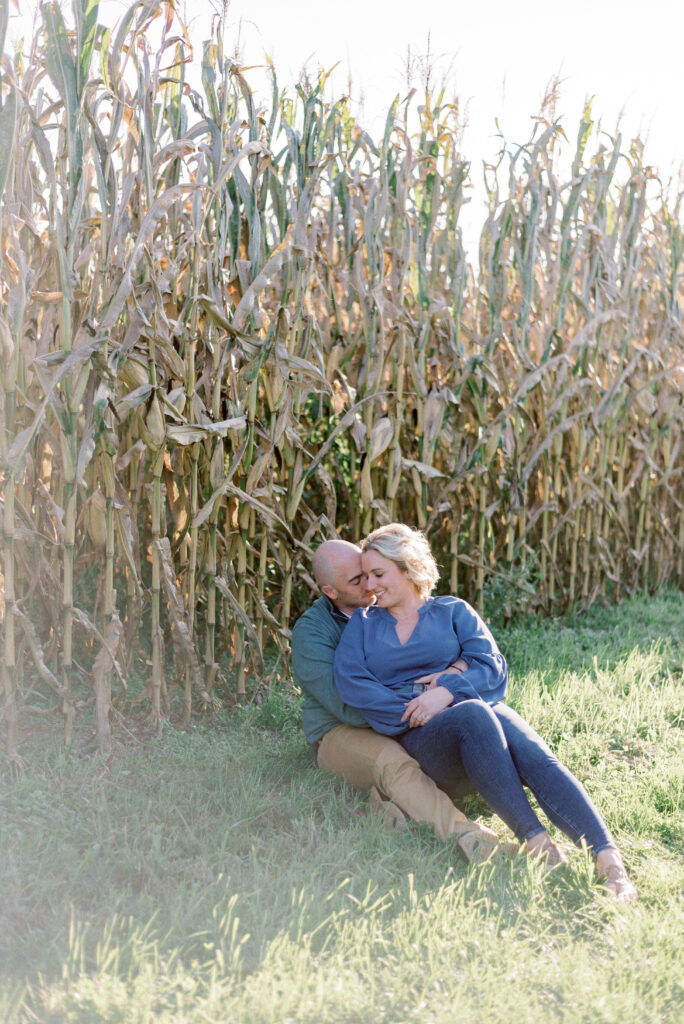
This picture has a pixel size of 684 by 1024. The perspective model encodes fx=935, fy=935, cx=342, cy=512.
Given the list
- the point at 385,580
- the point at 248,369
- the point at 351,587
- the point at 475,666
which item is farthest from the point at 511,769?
the point at 248,369

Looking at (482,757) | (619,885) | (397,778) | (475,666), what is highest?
(475,666)

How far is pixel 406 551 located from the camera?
3.43 meters

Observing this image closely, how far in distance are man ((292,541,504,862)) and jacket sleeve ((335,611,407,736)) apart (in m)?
0.07

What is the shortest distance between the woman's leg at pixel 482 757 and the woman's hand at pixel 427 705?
4 centimetres

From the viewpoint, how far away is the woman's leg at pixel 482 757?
3029 mm

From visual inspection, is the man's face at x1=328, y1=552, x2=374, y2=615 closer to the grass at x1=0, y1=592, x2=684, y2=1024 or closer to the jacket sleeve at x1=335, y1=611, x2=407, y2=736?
the jacket sleeve at x1=335, y1=611, x2=407, y2=736

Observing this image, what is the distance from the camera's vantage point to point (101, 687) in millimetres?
3719

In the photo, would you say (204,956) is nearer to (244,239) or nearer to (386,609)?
(386,609)

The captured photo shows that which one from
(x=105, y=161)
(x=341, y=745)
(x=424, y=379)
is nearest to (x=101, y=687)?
(x=341, y=745)

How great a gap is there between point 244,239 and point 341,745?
2252mm

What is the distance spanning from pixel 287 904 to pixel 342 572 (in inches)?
52.6

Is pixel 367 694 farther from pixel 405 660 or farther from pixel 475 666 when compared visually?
pixel 475 666

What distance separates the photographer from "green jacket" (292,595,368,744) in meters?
3.46

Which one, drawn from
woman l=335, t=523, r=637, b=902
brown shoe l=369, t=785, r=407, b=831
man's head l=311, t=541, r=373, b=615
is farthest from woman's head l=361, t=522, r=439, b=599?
brown shoe l=369, t=785, r=407, b=831
